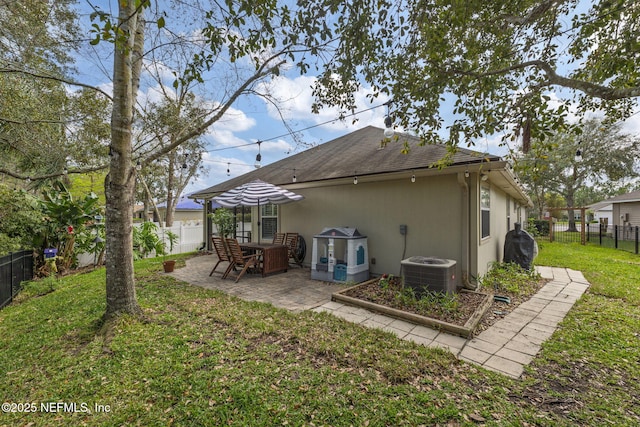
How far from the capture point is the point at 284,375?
8.79 feet

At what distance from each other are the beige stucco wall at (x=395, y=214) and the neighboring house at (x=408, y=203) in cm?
2

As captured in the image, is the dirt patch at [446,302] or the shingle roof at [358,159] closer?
the dirt patch at [446,302]

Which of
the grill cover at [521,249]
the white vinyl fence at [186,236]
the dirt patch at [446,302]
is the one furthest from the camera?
the white vinyl fence at [186,236]

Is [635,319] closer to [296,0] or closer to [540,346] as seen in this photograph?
[540,346]

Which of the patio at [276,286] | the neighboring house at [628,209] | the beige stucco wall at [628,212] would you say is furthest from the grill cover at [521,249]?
the beige stucco wall at [628,212]

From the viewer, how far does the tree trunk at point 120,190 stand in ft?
11.6

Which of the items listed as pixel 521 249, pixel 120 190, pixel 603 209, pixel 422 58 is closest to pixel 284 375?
pixel 120 190

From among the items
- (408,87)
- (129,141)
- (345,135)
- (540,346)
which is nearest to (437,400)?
(540,346)

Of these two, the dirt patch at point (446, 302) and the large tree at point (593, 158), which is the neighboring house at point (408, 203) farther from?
the large tree at point (593, 158)

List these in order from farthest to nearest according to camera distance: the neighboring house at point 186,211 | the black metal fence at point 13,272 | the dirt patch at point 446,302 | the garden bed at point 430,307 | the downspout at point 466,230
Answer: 1. the neighboring house at point 186,211
2. the downspout at point 466,230
3. the black metal fence at point 13,272
4. the dirt patch at point 446,302
5. the garden bed at point 430,307

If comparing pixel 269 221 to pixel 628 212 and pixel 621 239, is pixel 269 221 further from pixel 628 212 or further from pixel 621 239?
pixel 628 212

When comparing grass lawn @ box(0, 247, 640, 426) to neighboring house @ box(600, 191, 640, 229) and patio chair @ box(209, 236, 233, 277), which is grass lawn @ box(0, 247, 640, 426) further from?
neighboring house @ box(600, 191, 640, 229)

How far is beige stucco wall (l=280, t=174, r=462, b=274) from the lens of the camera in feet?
18.2

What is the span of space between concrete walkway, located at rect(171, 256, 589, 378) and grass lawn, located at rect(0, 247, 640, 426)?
196 mm
